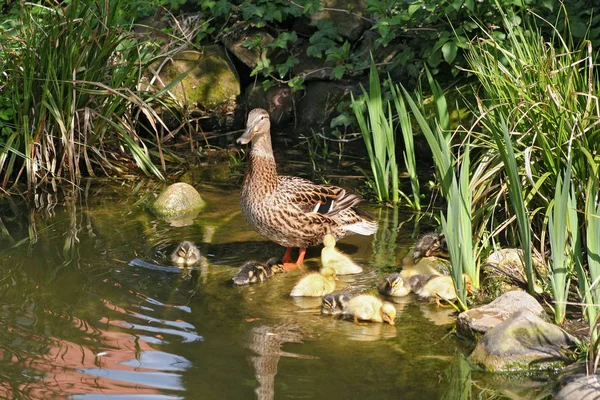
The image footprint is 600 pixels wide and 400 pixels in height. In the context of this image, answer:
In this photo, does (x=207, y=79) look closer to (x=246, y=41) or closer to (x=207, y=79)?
(x=207, y=79)

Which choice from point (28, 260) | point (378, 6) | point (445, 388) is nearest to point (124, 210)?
point (28, 260)

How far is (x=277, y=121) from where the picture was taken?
968 centimetres

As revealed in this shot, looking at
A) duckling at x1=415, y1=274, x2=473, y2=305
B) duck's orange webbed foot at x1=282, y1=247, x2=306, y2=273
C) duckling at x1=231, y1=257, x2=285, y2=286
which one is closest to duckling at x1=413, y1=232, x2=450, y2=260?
duckling at x1=415, y1=274, x2=473, y2=305

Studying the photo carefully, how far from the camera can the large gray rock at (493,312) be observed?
467cm

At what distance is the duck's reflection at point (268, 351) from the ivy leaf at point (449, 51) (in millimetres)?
3099

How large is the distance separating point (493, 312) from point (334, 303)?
2.94ft

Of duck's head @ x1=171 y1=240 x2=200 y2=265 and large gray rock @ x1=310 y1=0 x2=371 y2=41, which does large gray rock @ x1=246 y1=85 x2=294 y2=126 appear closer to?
large gray rock @ x1=310 y1=0 x2=371 y2=41

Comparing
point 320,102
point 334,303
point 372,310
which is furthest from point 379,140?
point 320,102

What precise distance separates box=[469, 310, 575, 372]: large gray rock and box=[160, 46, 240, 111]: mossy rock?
19.0 ft

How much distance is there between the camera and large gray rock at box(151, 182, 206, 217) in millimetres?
7039

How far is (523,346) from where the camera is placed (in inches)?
173

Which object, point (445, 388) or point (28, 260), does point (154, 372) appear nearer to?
point (445, 388)

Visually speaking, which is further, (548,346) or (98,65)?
(98,65)

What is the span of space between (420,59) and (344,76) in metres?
1.39
